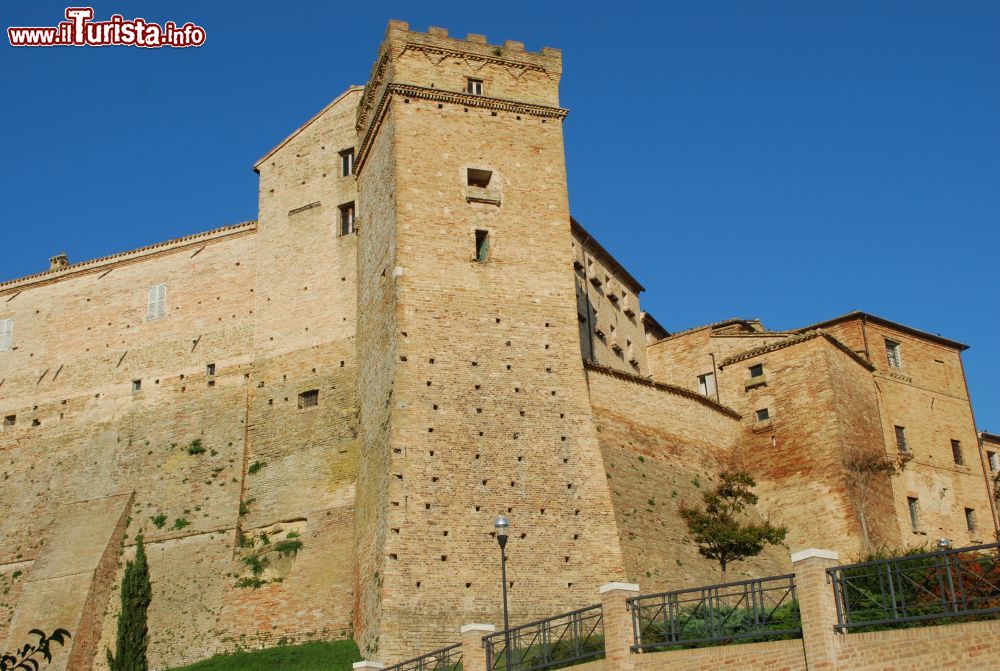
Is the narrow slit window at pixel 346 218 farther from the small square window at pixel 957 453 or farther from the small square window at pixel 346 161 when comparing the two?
the small square window at pixel 957 453

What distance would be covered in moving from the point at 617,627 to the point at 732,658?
6.79 feet

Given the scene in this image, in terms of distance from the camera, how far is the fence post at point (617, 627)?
17.0 m

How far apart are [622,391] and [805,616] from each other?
18.2 meters

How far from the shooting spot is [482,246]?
30234 mm

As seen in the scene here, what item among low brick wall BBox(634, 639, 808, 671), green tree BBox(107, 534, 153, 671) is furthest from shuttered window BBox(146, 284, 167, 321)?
low brick wall BBox(634, 639, 808, 671)

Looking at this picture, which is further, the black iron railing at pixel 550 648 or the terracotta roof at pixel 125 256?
the terracotta roof at pixel 125 256

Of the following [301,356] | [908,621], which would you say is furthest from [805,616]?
[301,356]

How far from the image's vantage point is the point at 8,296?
41.2 m

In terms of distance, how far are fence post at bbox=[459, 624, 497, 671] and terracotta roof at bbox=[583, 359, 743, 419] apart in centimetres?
1335

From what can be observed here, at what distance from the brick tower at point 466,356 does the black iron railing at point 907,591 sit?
1142cm

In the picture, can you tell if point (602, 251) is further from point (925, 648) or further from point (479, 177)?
point (925, 648)

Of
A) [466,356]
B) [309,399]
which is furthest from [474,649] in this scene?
[309,399]

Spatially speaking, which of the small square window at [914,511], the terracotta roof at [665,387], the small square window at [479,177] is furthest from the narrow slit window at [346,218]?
the small square window at [914,511]

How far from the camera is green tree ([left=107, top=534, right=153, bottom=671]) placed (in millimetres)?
28453
